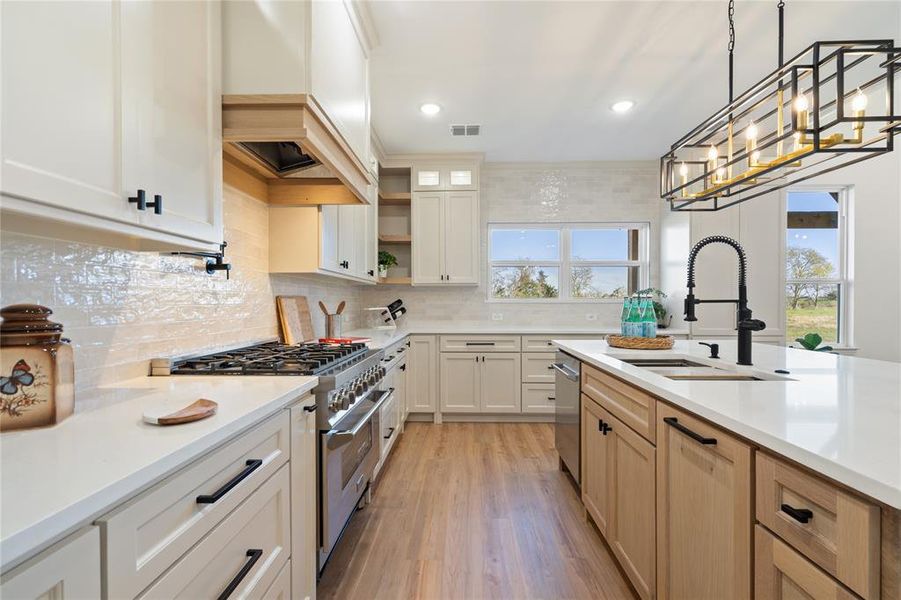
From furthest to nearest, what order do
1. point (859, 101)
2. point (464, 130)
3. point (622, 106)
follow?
1. point (464, 130)
2. point (622, 106)
3. point (859, 101)

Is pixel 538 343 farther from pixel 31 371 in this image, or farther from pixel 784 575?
pixel 31 371

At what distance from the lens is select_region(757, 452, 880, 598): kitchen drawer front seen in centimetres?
65

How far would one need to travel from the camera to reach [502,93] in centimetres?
300

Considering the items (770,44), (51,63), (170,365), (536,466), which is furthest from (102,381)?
(770,44)

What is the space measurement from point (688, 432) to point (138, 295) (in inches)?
74.5

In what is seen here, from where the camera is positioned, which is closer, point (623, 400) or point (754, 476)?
point (754, 476)

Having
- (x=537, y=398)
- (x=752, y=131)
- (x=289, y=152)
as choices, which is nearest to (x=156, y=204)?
(x=289, y=152)

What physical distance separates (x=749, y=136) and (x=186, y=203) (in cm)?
229

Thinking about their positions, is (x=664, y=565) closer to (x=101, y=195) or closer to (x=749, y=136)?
(x=749, y=136)

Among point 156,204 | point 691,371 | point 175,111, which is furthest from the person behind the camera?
point 691,371

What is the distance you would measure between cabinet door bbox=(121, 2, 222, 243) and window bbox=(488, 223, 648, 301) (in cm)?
351

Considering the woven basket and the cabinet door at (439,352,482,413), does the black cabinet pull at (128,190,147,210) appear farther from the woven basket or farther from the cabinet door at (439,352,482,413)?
the cabinet door at (439,352,482,413)

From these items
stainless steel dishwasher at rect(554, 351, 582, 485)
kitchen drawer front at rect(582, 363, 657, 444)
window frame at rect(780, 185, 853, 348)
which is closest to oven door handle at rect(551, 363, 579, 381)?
stainless steel dishwasher at rect(554, 351, 582, 485)

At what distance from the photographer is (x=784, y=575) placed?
85 cm
